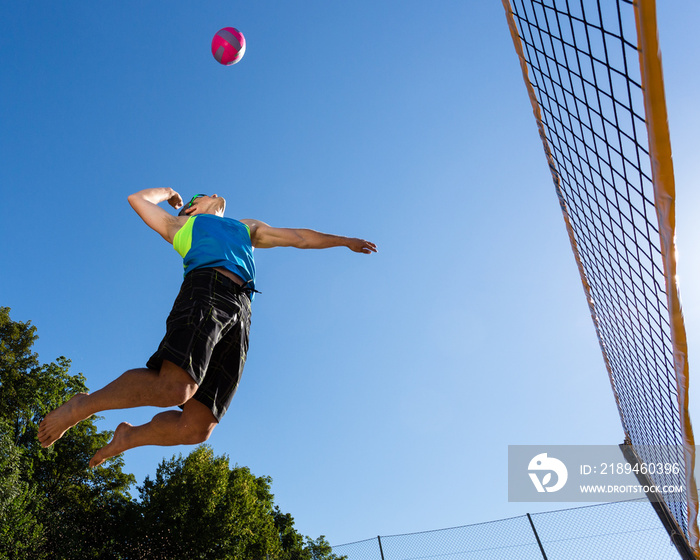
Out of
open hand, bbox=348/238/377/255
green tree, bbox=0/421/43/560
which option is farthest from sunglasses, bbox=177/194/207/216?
green tree, bbox=0/421/43/560

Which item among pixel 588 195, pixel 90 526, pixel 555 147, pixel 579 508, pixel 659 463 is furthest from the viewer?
pixel 90 526

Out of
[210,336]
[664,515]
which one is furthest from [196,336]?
[664,515]

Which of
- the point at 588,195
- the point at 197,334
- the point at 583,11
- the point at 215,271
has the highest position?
the point at 583,11

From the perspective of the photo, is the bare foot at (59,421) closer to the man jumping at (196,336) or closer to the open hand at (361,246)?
the man jumping at (196,336)

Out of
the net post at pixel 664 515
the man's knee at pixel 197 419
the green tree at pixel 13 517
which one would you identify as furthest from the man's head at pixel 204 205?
the green tree at pixel 13 517

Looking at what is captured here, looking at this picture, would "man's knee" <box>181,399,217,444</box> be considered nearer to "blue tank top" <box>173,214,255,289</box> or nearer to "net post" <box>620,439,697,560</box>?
"blue tank top" <box>173,214,255,289</box>

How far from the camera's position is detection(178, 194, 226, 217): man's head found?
126 inches

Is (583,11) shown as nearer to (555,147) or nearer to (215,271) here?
(555,147)

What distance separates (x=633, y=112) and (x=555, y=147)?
2.07 metres

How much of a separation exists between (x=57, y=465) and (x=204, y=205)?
21.4 m

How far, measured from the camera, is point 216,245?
2639 mm

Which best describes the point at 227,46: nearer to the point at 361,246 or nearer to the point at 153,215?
the point at 153,215

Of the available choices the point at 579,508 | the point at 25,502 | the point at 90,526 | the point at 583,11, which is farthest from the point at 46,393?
the point at 583,11

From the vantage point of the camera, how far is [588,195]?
3.57m
